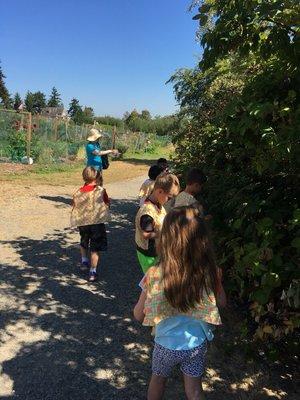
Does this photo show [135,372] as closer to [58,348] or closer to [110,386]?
[110,386]

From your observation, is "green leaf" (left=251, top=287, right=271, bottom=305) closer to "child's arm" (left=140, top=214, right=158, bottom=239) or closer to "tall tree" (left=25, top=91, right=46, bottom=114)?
"child's arm" (left=140, top=214, right=158, bottom=239)

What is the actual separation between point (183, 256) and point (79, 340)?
6.26ft

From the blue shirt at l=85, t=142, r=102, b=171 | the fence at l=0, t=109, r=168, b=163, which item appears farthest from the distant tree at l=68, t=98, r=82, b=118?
the blue shirt at l=85, t=142, r=102, b=171

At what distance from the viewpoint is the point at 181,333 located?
2.42 meters

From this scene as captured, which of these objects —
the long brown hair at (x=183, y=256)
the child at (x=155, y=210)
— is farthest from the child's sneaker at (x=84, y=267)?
the long brown hair at (x=183, y=256)

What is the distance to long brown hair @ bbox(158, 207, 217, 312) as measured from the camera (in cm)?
232

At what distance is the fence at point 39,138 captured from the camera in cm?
1636

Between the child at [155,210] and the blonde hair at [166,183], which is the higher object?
the blonde hair at [166,183]

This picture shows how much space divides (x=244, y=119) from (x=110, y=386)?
2112mm

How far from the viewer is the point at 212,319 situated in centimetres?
239

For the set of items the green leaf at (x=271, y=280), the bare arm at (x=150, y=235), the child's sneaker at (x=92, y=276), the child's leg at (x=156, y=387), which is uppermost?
the bare arm at (x=150, y=235)

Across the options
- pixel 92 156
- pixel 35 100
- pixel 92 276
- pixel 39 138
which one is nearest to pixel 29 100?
pixel 35 100

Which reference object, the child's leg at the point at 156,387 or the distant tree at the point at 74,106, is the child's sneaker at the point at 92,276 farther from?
the distant tree at the point at 74,106

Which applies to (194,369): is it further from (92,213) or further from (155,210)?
(92,213)
